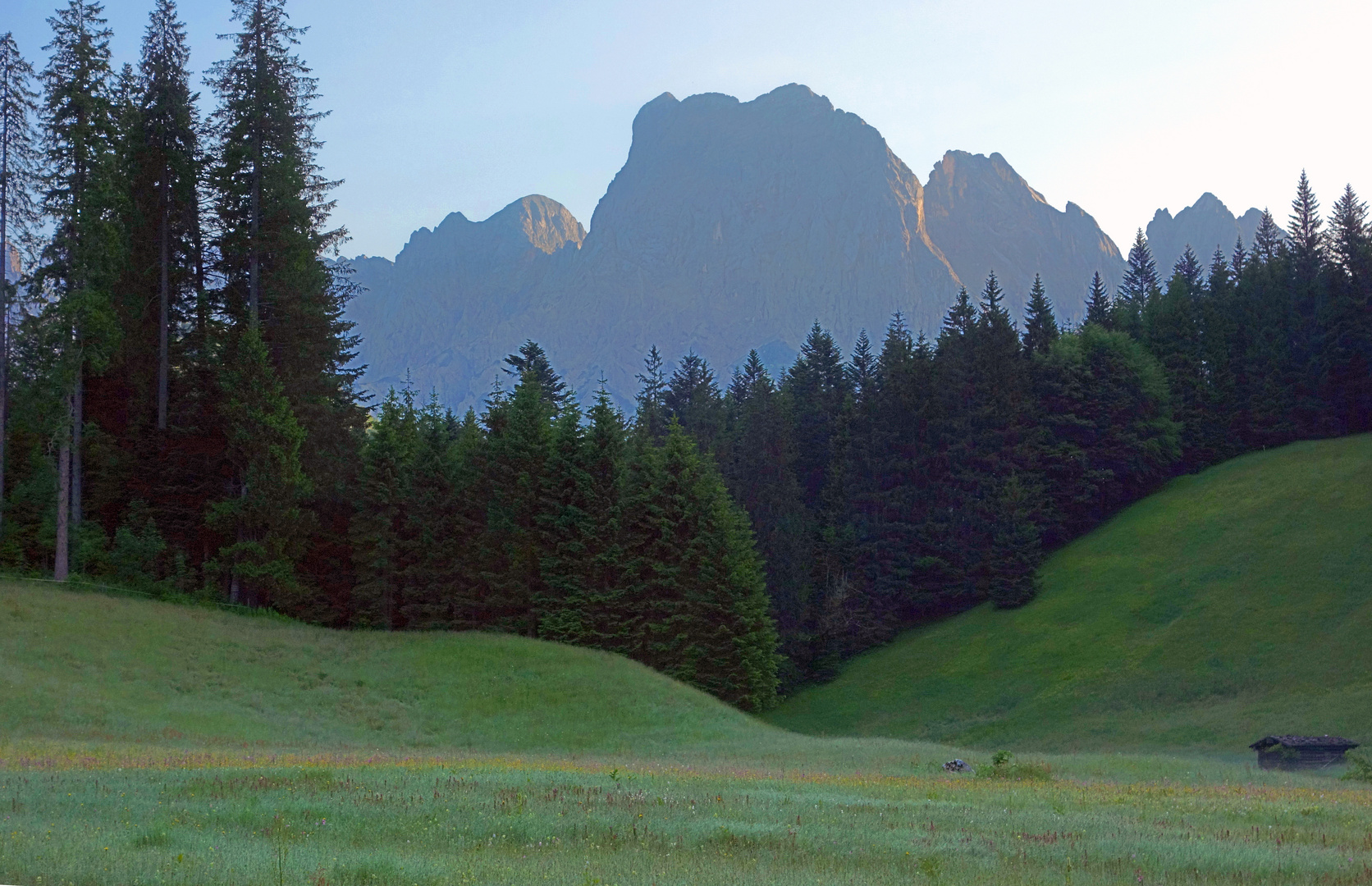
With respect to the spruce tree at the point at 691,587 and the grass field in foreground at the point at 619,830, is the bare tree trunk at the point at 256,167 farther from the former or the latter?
the grass field in foreground at the point at 619,830

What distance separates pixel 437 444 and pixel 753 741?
32330mm

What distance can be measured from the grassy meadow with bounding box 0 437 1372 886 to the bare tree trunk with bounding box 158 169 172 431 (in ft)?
43.9

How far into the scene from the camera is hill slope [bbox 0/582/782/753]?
29.8 metres

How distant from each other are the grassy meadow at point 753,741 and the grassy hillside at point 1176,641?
21cm

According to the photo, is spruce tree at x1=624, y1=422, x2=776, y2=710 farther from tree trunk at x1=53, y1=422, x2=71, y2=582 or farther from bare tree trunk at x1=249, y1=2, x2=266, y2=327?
tree trunk at x1=53, y1=422, x2=71, y2=582

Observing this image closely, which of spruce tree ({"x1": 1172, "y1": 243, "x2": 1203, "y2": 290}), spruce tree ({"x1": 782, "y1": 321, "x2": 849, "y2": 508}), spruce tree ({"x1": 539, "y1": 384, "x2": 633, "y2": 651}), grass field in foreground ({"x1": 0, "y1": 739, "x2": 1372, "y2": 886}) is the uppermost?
spruce tree ({"x1": 1172, "y1": 243, "x2": 1203, "y2": 290})

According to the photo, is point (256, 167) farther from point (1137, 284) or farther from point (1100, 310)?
point (1137, 284)

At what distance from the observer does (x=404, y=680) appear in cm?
4031

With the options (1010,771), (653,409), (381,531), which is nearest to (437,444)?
(381,531)

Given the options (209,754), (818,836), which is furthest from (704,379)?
(818,836)

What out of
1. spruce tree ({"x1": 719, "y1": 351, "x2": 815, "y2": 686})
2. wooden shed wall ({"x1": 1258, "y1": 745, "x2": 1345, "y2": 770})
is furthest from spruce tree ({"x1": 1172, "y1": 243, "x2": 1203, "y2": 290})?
wooden shed wall ({"x1": 1258, "y1": 745, "x2": 1345, "y2": 770})

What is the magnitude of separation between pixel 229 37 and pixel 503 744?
141 ft

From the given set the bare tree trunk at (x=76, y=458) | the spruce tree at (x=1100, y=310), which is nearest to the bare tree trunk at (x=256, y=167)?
the bare tree trunk at (x=76, y=458)

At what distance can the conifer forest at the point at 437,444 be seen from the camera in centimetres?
4641
